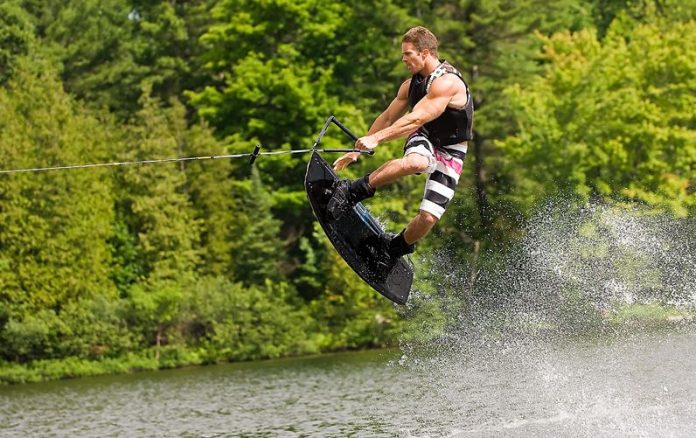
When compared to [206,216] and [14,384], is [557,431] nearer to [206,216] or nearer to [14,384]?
[14,384]

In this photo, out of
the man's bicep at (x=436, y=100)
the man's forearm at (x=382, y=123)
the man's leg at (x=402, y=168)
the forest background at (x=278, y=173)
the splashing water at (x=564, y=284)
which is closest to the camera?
the man's bicep at (x=436, y=100)

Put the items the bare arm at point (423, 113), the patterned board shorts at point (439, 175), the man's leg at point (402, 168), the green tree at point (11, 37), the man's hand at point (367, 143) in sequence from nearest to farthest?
the man's hand at point (367, 143), the bare arm at point (423, 113), the man's leg at point (402, 168), the patterned board shorts at point (439, 175), the green tree at point (11, 37)

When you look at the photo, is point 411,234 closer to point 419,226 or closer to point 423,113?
point 419,226

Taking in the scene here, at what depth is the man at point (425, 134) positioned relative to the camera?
36.7 feet

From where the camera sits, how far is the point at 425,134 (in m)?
11.6

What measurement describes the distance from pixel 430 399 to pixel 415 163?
22.9 feet

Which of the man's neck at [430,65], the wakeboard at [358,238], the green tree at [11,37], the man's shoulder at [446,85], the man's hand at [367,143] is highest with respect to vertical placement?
the green tree at [11,37]

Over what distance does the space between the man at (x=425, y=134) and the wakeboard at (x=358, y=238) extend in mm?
122

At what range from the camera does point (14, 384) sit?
30109mm

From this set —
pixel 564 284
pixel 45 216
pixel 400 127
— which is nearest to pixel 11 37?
pixel 45 216

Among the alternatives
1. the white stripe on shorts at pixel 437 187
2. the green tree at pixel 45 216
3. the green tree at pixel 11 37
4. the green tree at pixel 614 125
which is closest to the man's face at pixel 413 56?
the white stripe on shorts at pixel 437 187

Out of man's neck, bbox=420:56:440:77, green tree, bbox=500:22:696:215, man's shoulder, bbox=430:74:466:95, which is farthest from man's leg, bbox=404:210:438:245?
green tree, bbox=500:22:696:215

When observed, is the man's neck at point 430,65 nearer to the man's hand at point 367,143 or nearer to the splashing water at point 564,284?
the man's hand at point 367,143

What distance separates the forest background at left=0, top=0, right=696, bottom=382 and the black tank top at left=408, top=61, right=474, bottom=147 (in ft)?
55.7
